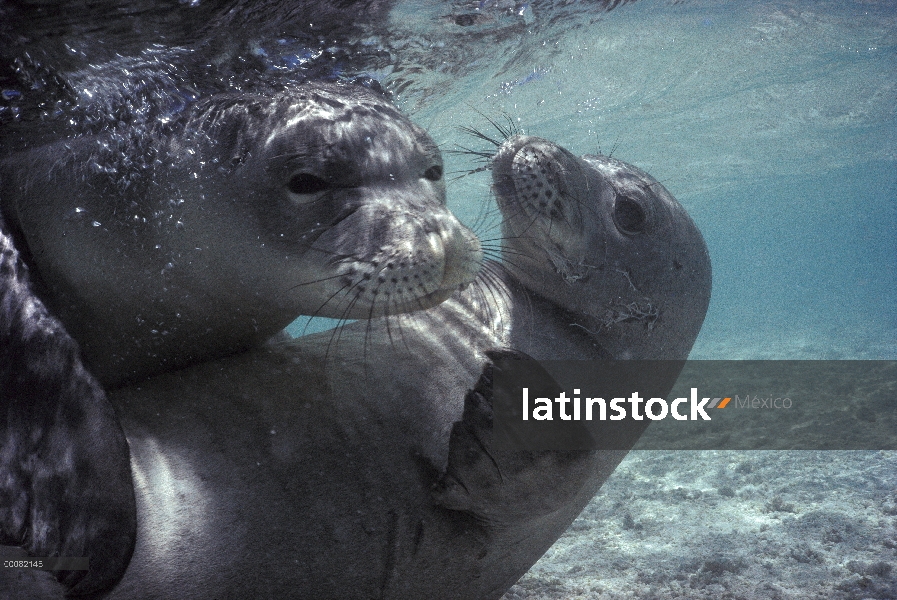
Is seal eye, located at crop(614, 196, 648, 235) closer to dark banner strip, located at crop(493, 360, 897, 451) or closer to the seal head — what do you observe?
the seal head

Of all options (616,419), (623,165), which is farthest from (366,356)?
(623,165)

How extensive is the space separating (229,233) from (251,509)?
44.1 inches

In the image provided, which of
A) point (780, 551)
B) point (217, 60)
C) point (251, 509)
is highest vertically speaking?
point (217, 60)

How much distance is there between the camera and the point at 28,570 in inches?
78.6

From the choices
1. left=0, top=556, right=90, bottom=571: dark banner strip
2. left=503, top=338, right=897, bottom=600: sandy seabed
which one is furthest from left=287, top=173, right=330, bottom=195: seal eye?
left=503, top=338, right=897, bottom=600: sandy seabed

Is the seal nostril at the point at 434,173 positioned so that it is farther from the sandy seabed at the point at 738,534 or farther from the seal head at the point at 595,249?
the sandy seabed at the point at 738,534

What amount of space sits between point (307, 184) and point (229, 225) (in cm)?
39

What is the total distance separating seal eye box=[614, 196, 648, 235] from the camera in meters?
3.14

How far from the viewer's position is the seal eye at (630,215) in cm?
314

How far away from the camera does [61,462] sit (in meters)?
1.99

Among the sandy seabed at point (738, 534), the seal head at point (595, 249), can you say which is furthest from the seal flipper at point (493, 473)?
the sandy seabed at point (738, 534)

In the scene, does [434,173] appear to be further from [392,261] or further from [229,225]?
[229,225]

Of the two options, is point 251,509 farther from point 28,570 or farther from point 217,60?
point 217,60

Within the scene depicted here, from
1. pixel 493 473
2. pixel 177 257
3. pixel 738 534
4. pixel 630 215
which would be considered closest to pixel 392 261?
pixel 493 473
